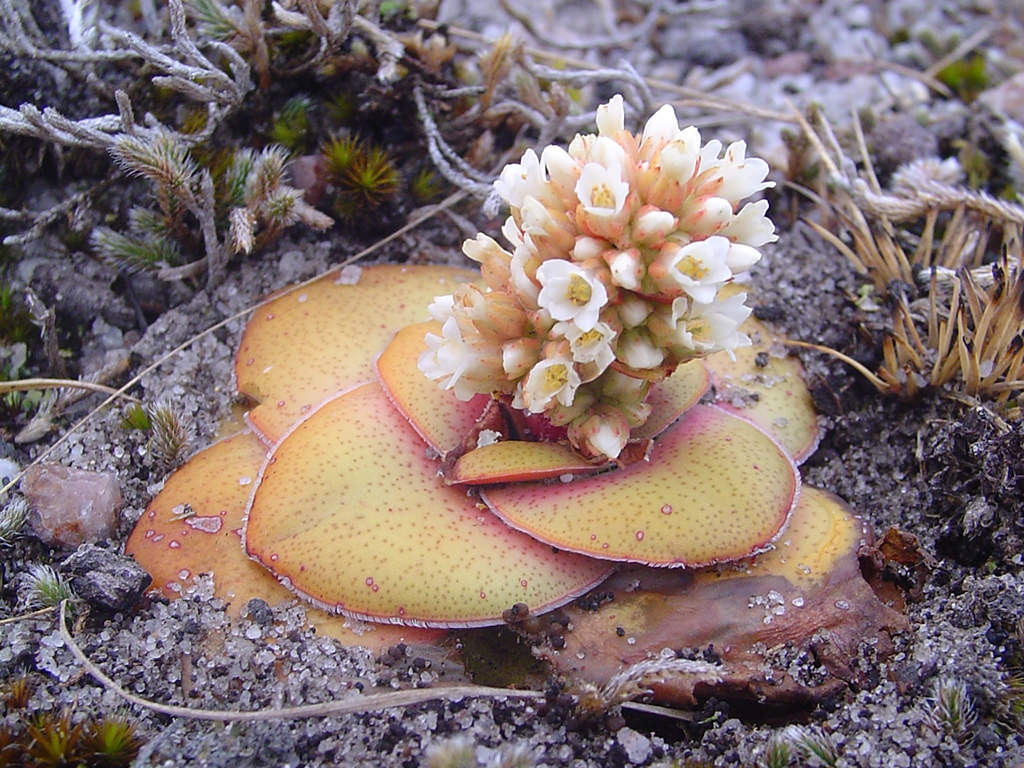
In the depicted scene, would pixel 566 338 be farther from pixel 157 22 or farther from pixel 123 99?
pixel 157 22

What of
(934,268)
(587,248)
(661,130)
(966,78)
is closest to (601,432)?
(587,248)

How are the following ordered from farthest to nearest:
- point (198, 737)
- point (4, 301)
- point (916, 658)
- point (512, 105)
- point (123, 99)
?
point (512, 105)
point (4, 301)
point (123, 99)
point (916, 658)
point (198, 737)

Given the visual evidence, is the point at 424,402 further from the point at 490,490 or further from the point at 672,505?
the point at 672,505

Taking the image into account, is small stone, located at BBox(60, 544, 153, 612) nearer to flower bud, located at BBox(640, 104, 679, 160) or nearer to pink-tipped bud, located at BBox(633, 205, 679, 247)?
pink-tipped bud, located at BBox(633, 205, 679, 247)

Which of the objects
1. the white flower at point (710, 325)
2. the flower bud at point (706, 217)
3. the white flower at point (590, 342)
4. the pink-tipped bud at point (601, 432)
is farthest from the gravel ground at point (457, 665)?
the flower bud at point (706, 217)

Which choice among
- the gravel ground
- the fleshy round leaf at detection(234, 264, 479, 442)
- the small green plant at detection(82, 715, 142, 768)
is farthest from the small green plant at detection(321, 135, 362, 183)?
the small green plant at detection(82, 715, 142, 768)

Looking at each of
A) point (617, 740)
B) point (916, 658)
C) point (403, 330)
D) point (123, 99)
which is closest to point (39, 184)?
point (123, 99)
